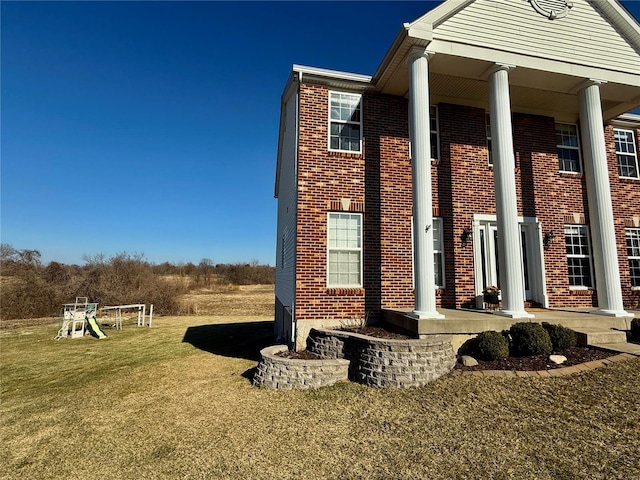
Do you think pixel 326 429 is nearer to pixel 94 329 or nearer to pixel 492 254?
pixel 492 254

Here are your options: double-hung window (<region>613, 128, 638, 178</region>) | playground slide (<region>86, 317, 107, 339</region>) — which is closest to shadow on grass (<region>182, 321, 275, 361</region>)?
playground slide (<region>86, 317, 107, 339</region>)

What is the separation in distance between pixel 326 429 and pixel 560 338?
4667 millimetres

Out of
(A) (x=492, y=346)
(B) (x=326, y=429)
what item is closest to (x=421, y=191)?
(A) (x=492, y=346)

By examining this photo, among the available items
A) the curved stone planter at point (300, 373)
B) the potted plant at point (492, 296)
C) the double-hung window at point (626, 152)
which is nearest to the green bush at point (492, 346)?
the potted plant at point (492, 296)

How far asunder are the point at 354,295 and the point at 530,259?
527cm

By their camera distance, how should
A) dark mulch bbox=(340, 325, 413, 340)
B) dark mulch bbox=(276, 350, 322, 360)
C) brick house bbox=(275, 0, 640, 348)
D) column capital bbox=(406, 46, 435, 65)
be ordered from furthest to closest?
brick house bbox=(275, 0, 640, 348)
column capital bbox=(406, 46, 435, 65)
dark mulch bbox=(276, 350, 322, 360)
dark mulch bbox=(340, 325, 413, 340)

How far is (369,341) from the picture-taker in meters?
6.14

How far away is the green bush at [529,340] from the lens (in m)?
6.09

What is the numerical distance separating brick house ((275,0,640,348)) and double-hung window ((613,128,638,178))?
1.17 meters

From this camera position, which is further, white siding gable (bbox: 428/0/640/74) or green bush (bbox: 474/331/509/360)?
white siding gable (bbox: 428/0/640/74)

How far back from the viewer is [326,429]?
179 inches

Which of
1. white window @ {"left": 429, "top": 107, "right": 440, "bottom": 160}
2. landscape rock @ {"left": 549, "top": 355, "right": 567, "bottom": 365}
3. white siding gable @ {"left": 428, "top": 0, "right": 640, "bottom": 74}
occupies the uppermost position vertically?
white siding gable @ {"left": 428, "top": 0, "right": 640, "bottom": 74}

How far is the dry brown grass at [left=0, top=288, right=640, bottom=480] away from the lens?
3607mm

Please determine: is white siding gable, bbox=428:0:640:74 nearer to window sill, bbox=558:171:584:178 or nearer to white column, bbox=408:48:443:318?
white column, bbox=408:48:443:318
